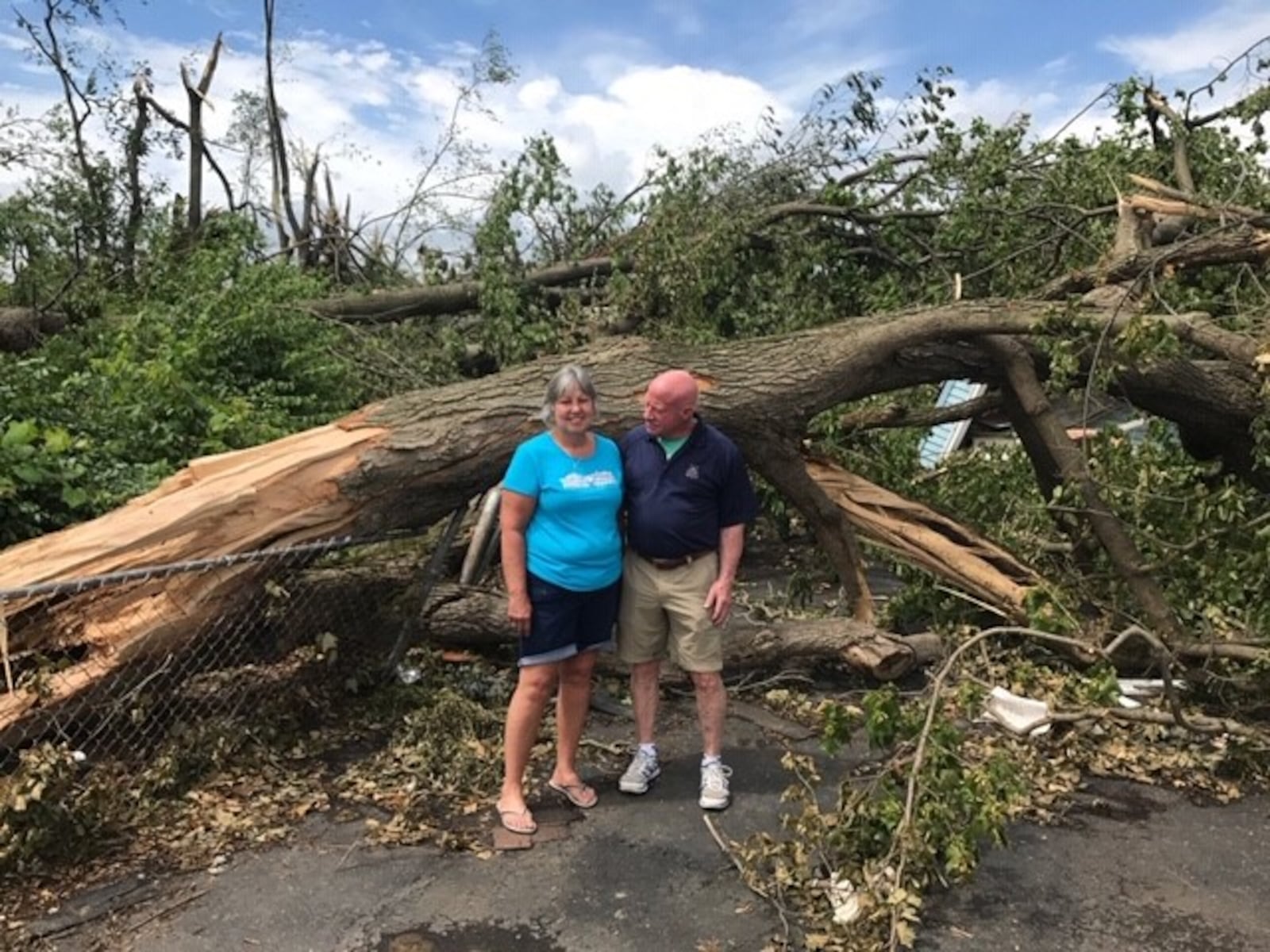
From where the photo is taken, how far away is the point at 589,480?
340cm

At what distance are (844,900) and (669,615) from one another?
1133 millimetres

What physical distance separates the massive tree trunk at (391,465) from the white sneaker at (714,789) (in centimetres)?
143

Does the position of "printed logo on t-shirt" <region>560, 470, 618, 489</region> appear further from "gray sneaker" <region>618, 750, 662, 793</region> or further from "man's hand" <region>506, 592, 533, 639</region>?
"gray sneaker" <region>618, 750, 662, 793</region>

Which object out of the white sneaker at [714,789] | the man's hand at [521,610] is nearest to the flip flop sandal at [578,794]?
the white sneaker at [714,789]

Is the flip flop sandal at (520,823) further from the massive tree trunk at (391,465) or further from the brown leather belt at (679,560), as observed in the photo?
the massive tree trunk at (391,465)

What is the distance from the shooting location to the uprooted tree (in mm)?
3963

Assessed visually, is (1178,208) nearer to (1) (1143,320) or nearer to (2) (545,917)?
(1) (1143,320)

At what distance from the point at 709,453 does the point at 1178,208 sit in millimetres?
2957

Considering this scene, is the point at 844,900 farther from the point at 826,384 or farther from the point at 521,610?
the point at 826,384

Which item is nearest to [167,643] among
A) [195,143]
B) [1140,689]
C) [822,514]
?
[822,514]

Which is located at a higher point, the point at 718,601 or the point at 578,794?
the point at 718,601

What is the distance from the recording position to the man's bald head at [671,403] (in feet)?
11.3

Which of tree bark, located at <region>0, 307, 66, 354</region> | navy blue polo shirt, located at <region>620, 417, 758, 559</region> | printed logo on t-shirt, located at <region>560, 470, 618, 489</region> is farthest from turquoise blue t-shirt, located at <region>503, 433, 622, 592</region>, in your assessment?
tree bark, located at <region>0, 307, 66, 354</region>

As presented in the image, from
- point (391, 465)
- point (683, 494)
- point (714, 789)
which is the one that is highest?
point (391, 465)
